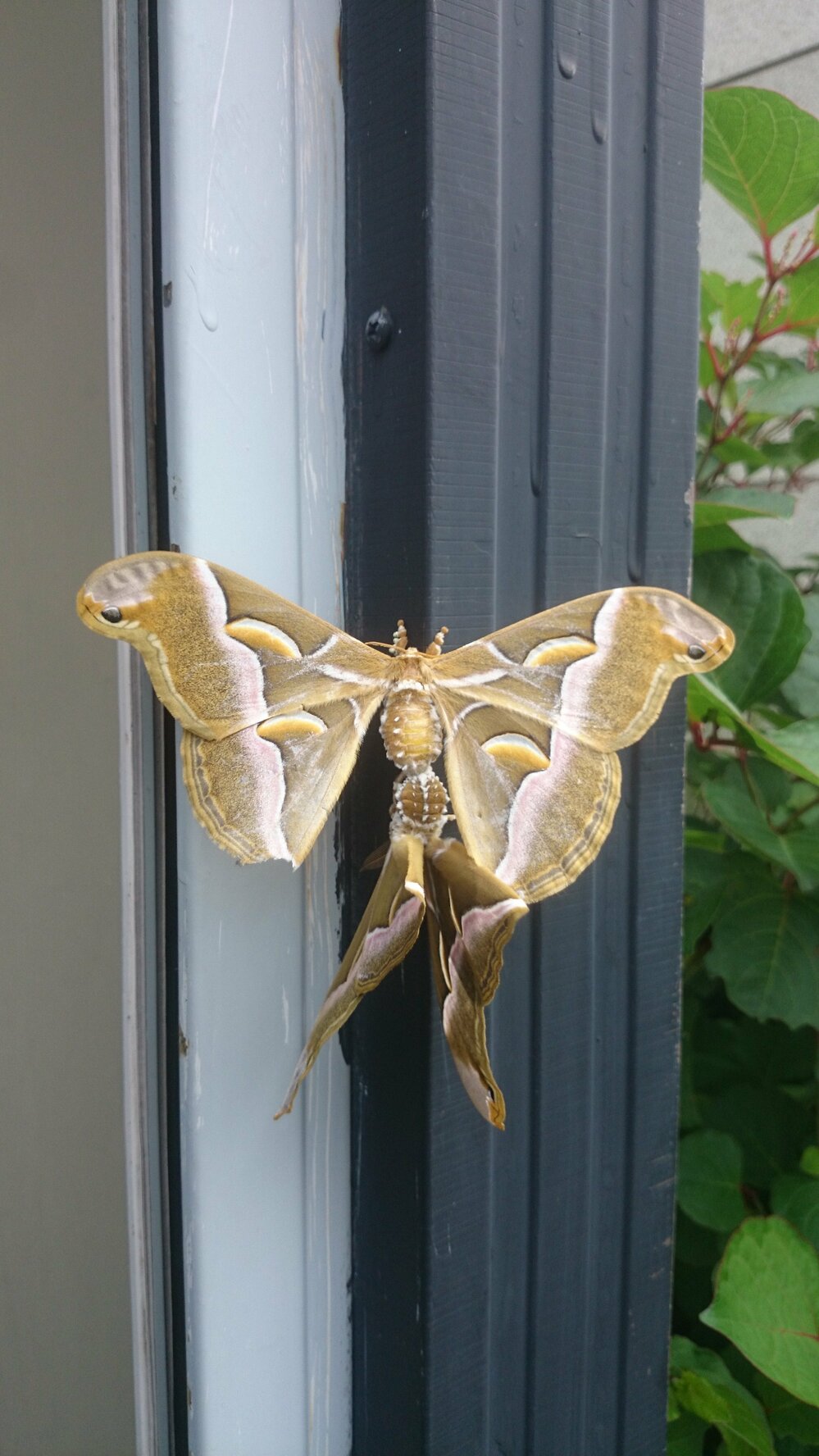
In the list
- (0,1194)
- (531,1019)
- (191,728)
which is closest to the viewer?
(191,728)

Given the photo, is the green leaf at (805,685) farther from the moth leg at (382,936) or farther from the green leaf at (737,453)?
the moth leg at (382,936)

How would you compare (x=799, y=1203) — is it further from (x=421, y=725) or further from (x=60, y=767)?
(x=60, y=767)

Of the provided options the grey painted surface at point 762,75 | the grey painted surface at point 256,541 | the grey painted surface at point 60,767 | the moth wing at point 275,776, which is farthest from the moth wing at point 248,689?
the grey painted surface at point 762,75

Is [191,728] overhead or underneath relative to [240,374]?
underneath

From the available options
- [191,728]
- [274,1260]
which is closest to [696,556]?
[191,728]

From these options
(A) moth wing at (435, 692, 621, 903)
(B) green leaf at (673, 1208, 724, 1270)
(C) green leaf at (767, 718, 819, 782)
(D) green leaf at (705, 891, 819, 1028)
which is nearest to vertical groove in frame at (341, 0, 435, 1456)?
(A) moth wing at (435, 692, 621, 903)

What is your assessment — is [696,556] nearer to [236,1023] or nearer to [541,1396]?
[236,1023]
